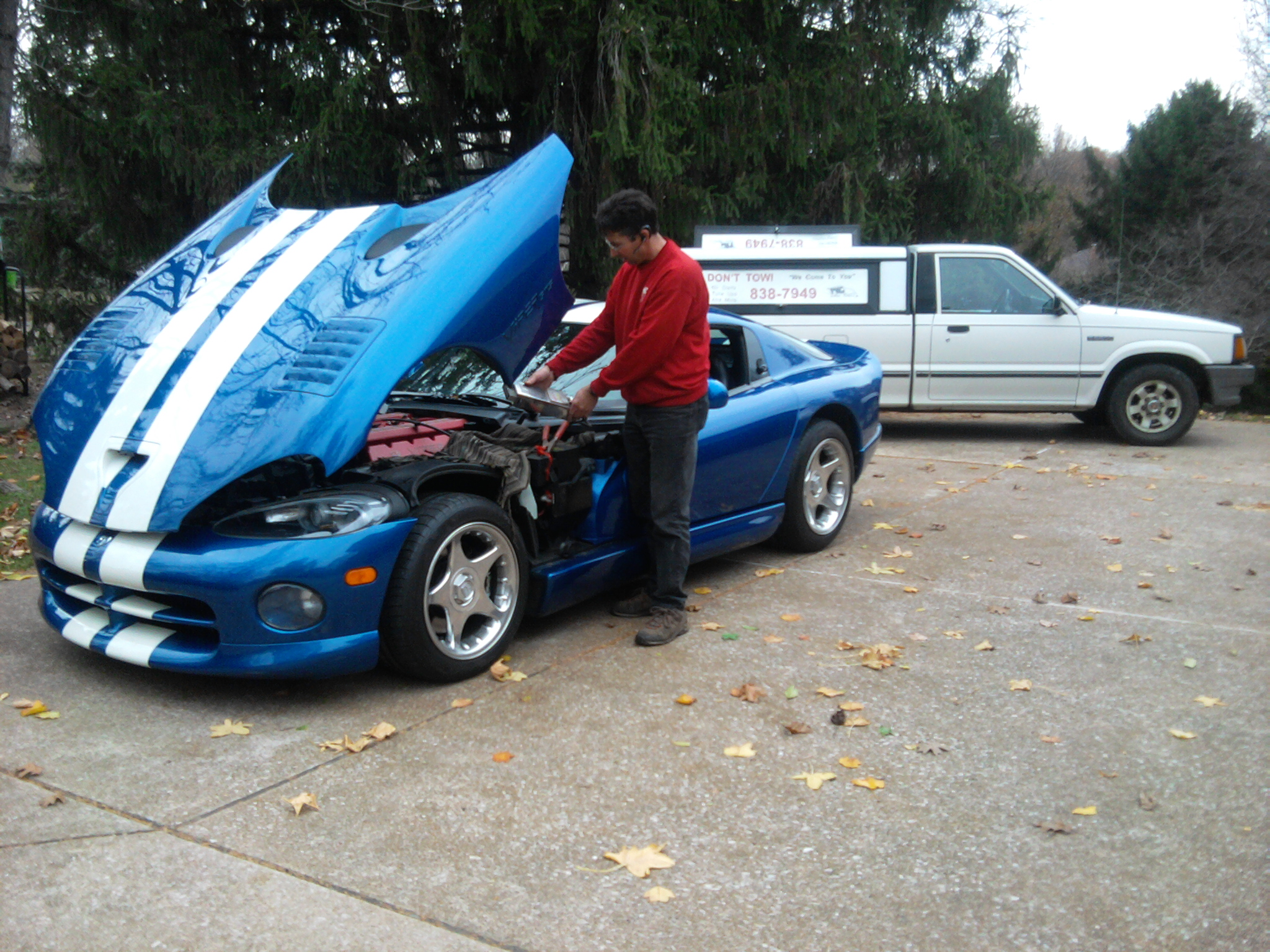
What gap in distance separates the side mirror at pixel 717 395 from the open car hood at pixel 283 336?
A: 0.78 m

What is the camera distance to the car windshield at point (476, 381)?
→ 498cm

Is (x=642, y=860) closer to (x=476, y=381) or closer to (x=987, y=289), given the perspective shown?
(x=476, y=381)

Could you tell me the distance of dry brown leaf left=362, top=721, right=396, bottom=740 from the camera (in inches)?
138

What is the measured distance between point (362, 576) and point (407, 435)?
1.10 meters

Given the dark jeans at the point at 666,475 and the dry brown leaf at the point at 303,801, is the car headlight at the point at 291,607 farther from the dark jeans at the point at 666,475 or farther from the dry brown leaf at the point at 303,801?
the dark jeans at the point at 666,475

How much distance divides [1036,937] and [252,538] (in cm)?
258

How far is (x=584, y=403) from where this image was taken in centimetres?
438

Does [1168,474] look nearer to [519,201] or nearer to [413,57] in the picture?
[519,201]

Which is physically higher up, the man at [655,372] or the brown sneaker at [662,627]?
the man at [655,372]

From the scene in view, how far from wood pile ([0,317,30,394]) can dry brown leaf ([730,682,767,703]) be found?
9688mm

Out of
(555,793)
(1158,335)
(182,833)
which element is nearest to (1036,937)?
(555,793)

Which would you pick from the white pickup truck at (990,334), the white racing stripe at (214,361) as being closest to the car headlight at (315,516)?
the white racing stripe at (214,361)

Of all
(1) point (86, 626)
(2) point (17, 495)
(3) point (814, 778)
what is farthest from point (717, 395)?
(2) point (17, 495)

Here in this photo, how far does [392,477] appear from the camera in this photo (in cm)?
388
